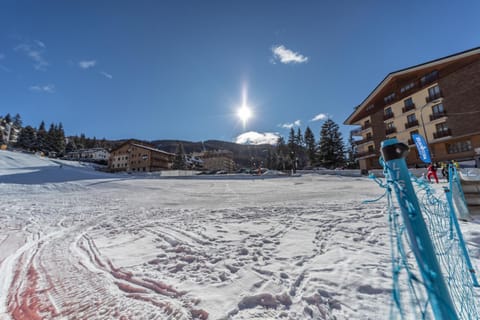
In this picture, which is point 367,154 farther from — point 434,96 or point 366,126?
point 434,96

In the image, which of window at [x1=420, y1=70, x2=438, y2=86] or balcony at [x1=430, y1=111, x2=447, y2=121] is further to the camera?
window at [x1=420, y1=70, x2=438, y2=86]

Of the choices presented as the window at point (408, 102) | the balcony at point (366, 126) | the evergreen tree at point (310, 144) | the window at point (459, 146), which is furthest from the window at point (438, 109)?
the evergreen tree at point (310, 144)

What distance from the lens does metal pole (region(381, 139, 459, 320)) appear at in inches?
39.7

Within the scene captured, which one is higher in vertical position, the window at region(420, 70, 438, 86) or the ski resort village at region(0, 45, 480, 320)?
the window at region(420, 70, 438, 86)

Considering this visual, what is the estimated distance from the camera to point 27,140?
204 feet

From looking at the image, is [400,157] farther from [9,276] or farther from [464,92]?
[464,92]

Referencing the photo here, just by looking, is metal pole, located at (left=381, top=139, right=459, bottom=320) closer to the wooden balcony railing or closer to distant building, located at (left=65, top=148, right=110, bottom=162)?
the wooden balcony railing

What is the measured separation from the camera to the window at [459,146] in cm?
2339

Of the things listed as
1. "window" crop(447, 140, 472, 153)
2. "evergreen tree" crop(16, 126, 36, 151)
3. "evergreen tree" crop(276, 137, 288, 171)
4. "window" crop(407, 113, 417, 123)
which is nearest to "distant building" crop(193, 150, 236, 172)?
"evergreen tree" crop(276, 137, 288, 171)

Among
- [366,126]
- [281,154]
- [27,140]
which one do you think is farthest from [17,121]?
[366,126]

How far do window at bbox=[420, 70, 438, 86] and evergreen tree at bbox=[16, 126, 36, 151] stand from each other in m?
101

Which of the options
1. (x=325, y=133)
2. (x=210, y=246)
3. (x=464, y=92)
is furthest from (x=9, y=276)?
(x=325, y=133)

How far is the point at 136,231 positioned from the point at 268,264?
366 centimetres

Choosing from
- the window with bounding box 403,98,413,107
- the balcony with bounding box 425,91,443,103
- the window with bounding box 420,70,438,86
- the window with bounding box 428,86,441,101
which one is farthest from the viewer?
the window with bounding box 403,98,413,107
